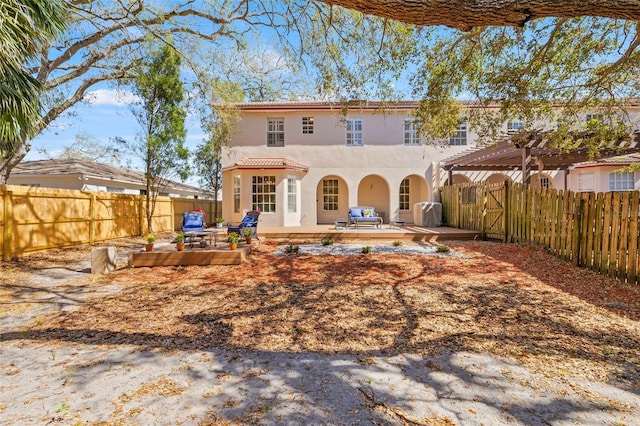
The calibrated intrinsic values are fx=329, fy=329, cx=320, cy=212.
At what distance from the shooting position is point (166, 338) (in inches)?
161

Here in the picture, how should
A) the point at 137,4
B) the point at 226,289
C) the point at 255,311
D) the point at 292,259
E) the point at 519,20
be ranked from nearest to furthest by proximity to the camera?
the point at 519,20
the point at 255,311
the point at 226,289
the point at 292,259
the point at 137,4

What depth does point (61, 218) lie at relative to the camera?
11.0 metres

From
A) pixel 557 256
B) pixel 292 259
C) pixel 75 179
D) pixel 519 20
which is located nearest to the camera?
pixel 519 20

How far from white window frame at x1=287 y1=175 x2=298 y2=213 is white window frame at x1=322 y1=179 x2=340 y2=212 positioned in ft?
8.42

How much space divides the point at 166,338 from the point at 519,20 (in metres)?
5.20

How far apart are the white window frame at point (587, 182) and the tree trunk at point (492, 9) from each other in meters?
20.2

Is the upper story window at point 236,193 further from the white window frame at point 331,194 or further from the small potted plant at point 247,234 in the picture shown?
the small potted plant at point 247,234

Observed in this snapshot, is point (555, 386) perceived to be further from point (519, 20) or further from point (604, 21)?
point (604, 21)

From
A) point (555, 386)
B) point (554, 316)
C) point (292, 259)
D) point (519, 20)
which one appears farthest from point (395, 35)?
point (555, 386)

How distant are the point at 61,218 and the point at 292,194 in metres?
9.33

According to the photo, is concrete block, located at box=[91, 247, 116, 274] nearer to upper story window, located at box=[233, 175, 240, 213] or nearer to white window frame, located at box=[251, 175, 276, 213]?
white window frame, located at box=[251, 175, 276, 213]

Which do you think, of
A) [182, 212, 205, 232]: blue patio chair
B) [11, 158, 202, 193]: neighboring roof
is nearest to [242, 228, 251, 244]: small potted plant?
[182, 212, 205, 232]: blue patio chair

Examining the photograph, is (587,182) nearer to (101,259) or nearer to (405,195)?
(405,195)

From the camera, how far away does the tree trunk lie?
294 cm
